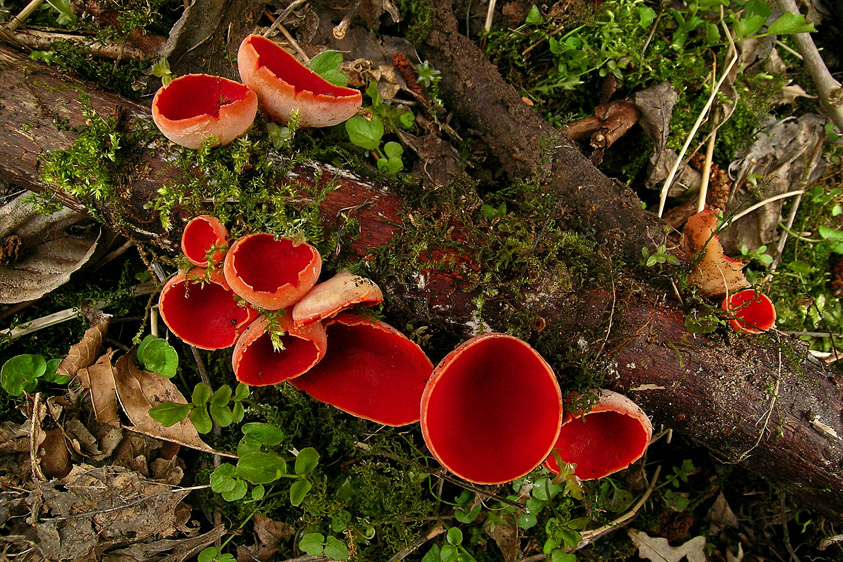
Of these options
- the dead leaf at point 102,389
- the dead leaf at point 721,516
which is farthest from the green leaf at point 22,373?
the dead leaf at point 721,516

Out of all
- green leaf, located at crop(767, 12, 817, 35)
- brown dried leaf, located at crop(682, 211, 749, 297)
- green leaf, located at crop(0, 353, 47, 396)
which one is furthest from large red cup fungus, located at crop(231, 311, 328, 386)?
green leaf, located at crop(767, 12, 817, 35)

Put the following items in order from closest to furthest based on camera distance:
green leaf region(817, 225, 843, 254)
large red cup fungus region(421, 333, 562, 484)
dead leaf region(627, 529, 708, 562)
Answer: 1. large red cup fungus region(421, 333, 562, 484)
2. dead leaf region(627, 529, 708, 562)
3. green leaf region(817, 225, 843, 254)

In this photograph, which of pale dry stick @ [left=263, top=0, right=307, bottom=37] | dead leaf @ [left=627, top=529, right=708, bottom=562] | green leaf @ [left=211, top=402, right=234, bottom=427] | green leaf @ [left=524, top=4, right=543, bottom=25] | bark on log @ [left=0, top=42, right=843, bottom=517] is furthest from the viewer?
green leaf @ [left=524, top=4, right=543, bottom=25]

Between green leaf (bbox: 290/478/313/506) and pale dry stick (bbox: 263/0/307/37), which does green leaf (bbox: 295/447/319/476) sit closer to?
green leaf (bbox: 290/478/313/506)

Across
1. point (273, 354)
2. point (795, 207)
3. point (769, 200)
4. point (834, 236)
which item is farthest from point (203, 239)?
point (834, 236)

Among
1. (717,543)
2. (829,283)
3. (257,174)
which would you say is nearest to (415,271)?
(257,174)

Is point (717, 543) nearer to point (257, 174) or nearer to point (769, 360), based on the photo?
point (769, 360)
